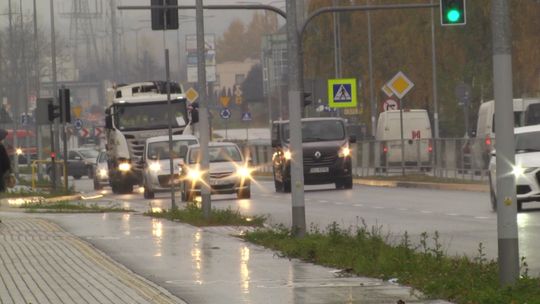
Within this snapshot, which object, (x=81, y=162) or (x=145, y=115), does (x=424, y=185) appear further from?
(x=81, y=162)

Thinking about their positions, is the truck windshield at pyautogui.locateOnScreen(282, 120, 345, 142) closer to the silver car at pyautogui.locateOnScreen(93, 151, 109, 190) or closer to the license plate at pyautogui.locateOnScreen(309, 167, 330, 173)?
the license plate at pyautogui.locateOnScreen(309, 167, 330, 173)

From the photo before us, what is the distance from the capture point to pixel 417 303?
14.2 meters

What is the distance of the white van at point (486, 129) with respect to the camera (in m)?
49.5

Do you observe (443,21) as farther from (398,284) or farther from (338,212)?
(338,212)

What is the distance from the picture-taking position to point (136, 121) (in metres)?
55.9

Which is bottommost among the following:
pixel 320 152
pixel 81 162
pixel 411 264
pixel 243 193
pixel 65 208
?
pixel 81 162

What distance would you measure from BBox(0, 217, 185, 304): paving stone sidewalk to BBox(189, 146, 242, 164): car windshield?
19510 millimetres

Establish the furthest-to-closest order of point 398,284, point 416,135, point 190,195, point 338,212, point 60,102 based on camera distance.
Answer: point 416,135 → point 60,102 → point 190,195 → point 338,212 → point 398,284

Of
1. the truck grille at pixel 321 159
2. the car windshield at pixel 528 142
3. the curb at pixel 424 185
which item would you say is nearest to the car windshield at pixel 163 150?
the truck grille at pixel 321 159

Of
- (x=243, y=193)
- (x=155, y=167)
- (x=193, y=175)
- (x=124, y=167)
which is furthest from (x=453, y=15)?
(x=124, y=167)

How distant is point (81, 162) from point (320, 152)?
38.5 m

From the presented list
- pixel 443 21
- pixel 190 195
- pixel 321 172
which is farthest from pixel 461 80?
pixel 443 21

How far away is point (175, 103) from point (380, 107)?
3550 centimetres

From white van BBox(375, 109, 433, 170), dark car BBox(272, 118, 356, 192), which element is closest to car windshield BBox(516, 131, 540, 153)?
dark car BBox(272, 118, 356, 192)
